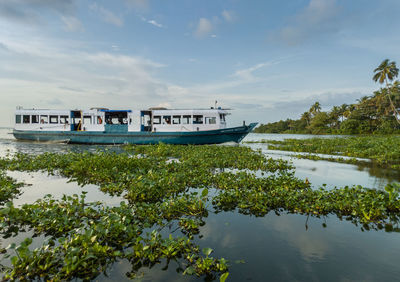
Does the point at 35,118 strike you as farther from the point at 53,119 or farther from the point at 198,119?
the point at 198,119

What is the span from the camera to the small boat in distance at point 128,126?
2239 centimetres

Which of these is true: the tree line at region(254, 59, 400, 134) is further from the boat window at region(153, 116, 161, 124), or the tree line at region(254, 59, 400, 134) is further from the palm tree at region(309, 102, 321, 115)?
the boat window at region(153, 116, 161, 124)

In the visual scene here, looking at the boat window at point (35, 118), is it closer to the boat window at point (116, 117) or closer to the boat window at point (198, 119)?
the boat window at point (116, 117)

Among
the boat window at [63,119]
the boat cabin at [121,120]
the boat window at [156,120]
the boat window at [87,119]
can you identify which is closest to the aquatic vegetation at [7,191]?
the boat cabin at [121,120]

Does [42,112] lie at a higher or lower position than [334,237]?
higher

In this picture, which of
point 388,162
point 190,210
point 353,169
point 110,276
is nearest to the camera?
point 110,276

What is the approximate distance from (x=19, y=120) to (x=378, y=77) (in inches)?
2725

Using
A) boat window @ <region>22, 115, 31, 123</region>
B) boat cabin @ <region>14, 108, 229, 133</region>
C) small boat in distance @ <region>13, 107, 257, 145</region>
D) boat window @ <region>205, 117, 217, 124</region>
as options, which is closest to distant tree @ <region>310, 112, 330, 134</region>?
small boat in distance @ <region>13, 107, 257, 145</region>

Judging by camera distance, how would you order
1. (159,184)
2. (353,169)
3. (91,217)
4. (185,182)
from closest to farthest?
(91,217) → (159,184) → (185,182) → (353,169)

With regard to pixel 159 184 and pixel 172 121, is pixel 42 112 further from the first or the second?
pixel 159 184

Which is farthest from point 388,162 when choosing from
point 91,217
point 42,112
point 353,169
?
point 42,112

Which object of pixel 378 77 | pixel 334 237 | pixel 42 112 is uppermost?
pixel 378 77

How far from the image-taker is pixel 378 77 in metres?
51.6

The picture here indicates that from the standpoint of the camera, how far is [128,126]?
23.8 metres
